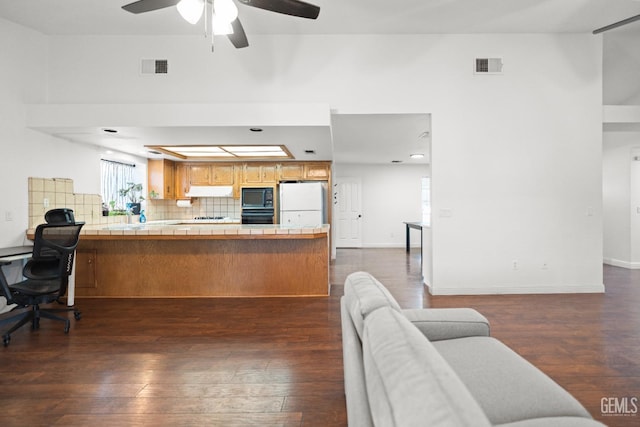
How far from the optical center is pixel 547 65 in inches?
165

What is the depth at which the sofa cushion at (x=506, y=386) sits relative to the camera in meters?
1.15

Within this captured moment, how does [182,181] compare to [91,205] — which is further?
[182,181]

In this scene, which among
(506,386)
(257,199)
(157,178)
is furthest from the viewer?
(257,199)

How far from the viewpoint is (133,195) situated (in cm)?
605

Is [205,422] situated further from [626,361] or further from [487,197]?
[487,197]

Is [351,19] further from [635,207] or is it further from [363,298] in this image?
[635,207]

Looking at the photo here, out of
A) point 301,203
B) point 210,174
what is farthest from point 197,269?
point 210,174

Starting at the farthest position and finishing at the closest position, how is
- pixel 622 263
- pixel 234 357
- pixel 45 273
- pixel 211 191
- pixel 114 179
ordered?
1. pixel 211 191
2. pixel 622 263
3. pixel 114 179
4. pixel 45 273
5. pixel 234 357

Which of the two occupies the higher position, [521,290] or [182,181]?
[182,181]

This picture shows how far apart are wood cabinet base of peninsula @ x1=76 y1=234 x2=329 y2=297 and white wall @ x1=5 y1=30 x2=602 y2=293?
1.73 metres

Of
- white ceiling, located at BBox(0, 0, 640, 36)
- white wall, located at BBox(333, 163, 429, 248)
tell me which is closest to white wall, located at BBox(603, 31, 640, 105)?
white ceiling, located at BBox(0, 0, 640, 36)

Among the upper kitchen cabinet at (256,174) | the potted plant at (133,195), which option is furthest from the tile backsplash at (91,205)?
the upper kitchen cabinet at (256,174)

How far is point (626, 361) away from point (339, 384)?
80.6 inches

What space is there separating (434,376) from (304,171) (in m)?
6.23
